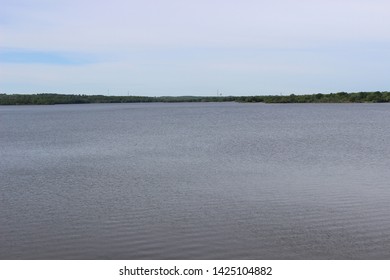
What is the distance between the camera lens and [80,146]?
29.9 meters

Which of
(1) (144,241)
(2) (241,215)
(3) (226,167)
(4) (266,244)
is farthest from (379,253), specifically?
(3) (226,167)

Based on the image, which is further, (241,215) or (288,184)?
(288,184)

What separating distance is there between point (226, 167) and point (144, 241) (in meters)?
9.85

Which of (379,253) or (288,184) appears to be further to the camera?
(288,184)

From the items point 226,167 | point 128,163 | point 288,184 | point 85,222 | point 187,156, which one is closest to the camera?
point 85,222

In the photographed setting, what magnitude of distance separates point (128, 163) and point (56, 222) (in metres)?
10.0

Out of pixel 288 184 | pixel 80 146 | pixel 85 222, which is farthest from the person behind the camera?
pixel 80 146

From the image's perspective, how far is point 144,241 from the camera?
33.9 feet

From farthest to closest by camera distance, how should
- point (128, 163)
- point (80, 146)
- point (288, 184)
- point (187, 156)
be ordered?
1. point (80, 146)
2. point (187, 156)
3. point (128, 163)
4. point (288, 184)

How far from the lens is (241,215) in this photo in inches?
481
